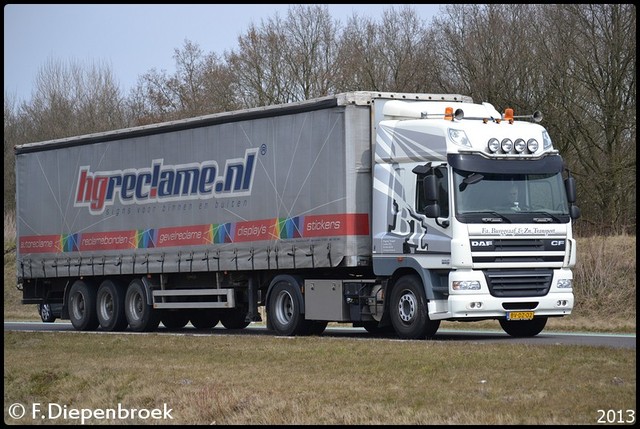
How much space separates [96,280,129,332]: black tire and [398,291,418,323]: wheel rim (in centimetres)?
864

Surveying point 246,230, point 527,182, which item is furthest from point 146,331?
point 527,182

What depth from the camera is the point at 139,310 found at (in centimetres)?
2723

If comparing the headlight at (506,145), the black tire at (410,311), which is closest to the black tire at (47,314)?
the black tire at (410,311)

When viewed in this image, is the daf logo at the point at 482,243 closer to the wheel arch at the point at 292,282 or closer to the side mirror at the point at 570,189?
the side mirror at the point at 570,189

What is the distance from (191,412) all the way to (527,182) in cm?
913

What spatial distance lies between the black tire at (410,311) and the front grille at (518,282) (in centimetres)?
114

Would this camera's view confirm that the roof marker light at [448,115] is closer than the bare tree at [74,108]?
Yes

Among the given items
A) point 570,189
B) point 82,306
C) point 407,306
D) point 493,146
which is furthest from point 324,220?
point 82,306

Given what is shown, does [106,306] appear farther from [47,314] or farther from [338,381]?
[338,381]

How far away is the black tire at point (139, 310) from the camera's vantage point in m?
26.8

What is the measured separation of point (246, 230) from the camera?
2391 centimetres

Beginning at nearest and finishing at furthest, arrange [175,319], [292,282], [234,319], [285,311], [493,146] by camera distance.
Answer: [493,146], [292,282], [285,311], [234,319], [175,319]

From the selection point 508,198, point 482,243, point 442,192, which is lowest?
point 482,243

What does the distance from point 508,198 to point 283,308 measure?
5.32 metres
